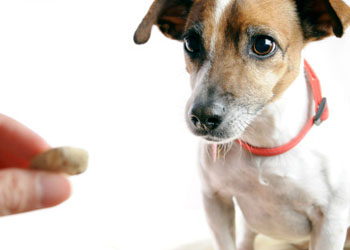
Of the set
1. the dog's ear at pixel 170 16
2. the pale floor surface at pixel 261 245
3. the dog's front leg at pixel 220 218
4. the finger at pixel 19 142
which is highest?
the dog's ear at pixel 170 16

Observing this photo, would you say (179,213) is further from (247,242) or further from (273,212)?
(273,212)

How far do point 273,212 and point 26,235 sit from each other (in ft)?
3.53

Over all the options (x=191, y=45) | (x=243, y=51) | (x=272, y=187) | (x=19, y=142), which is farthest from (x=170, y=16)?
(x=19, y=142)

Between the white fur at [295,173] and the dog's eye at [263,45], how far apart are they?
0.13 meters

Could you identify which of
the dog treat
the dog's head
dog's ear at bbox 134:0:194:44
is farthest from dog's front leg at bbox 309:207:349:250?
the dog treat

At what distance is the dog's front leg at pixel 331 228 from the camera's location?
1.46 meters

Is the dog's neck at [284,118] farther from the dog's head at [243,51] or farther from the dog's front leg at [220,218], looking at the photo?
the dog's front leg at [220,218]

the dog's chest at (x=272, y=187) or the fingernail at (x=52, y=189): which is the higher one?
the fingernail at (x=52, y=189)

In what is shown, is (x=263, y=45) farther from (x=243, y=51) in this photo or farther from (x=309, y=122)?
(x=309, y=122)

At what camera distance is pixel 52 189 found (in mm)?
808

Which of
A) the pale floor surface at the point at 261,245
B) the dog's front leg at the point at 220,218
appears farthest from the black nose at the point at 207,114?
the pale floor surface at the point at 261,245

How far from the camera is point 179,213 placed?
2320 millimetres

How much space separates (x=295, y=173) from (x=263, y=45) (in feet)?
1.19

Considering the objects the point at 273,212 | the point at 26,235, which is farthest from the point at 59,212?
the point at 273,212
